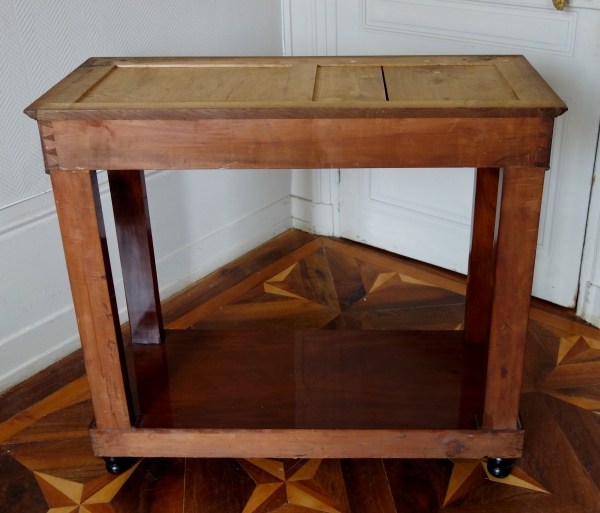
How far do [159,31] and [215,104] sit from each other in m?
0.81

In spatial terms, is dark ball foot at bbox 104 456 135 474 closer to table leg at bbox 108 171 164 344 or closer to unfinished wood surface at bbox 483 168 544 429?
table leg at bbox 108 171 164 344

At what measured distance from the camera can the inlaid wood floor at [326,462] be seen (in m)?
1.27

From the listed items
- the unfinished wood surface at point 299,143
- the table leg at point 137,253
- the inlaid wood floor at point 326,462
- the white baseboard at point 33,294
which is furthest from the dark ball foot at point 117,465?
the unfinished wood surface at point 299,143

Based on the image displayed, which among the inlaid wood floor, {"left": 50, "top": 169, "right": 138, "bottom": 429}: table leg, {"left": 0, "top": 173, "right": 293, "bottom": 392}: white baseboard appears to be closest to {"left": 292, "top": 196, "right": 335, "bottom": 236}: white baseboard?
the inlaid wood floor

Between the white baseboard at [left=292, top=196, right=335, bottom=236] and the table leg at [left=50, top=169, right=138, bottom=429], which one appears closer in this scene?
the table leg at [left=50, top=169, right=138, bottom=429]

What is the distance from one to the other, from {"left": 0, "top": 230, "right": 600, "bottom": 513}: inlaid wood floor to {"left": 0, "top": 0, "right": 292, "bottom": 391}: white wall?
0.38 ft

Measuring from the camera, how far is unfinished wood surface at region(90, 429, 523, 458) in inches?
49.5

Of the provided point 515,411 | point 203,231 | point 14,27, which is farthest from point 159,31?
point 515,411

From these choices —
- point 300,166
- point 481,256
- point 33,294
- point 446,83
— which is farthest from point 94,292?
point 481,256

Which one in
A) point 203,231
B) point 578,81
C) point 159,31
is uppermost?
point 159,31

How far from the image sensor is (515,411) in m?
1.23

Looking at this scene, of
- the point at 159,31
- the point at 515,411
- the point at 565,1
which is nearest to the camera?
the point at 515,411

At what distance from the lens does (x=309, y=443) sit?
1.27 m

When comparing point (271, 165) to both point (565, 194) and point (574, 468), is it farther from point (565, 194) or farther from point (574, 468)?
point (565, 194)
